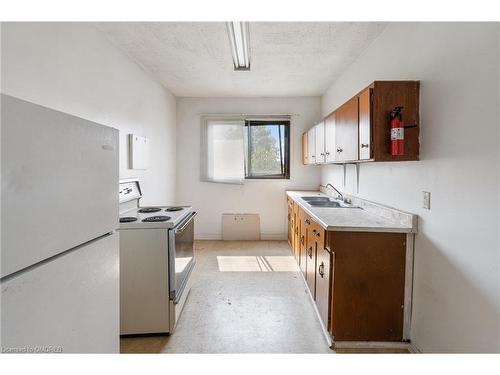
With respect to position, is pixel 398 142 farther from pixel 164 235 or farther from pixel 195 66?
pixel 195 66

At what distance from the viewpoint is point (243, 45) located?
265 centimetres

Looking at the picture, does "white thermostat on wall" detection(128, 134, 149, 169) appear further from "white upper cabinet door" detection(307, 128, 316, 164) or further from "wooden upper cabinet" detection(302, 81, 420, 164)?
"wooden upper cabinet" detection(302, 81, 420, 164)

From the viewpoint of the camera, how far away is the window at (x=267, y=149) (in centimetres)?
489

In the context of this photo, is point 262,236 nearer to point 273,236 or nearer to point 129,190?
point 273,236

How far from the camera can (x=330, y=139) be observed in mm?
2971

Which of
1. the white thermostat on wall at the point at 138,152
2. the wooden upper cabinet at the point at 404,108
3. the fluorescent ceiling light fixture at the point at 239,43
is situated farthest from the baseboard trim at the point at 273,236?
the wooden upper cabinet at the point at 404,108

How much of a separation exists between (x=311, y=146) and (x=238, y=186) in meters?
1.57

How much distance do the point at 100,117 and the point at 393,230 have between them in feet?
8.40

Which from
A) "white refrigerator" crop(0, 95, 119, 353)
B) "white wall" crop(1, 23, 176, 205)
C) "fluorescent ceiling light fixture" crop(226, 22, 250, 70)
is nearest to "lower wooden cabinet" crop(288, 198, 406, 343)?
"white refrigerator" crop(0, 95, 119, 353)

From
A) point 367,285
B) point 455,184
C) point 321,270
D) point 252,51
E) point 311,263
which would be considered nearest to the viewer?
point 455,184

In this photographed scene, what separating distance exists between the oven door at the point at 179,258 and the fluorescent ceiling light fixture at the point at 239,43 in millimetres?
1704

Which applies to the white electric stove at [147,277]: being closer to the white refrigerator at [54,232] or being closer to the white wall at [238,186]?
the white refrigerator at [54,232]

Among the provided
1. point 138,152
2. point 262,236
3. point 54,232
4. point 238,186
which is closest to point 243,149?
point 238,186
